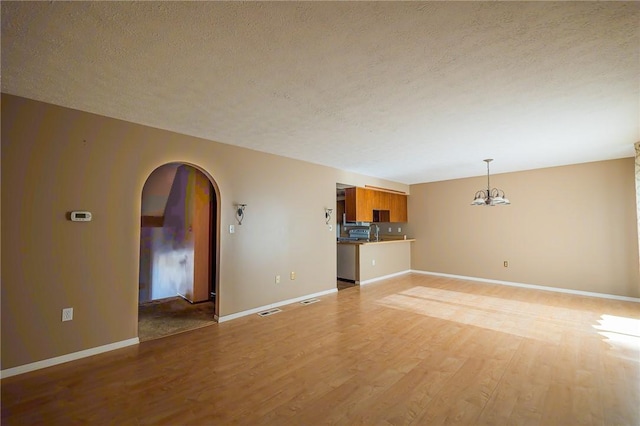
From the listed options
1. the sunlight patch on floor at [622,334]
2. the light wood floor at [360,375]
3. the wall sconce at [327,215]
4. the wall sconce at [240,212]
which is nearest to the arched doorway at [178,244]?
the wall sconce at [240,212]

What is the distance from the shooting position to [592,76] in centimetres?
215

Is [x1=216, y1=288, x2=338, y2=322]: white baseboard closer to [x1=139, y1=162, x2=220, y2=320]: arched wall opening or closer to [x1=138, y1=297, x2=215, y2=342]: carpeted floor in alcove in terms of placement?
[x1=138, y1=297, x2=215, y2=342]: carpeted floor in alcove

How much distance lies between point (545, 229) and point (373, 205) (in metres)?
3.44

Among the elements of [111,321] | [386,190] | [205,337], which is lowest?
[205,337]

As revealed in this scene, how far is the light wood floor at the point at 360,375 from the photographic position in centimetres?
190

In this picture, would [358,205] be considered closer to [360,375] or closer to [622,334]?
[360,375]

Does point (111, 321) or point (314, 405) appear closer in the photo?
point (314, 405)

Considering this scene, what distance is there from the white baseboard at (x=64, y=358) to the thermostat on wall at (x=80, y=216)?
1.28 m

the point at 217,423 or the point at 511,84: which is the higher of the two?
the point at 511,84

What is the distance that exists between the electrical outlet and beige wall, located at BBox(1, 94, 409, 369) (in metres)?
0.05

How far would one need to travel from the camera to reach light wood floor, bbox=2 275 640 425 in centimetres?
190

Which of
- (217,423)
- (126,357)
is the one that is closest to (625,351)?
(217,423)

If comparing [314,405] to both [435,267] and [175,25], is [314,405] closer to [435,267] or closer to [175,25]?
[175,25]

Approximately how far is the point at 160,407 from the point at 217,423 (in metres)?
0.49
